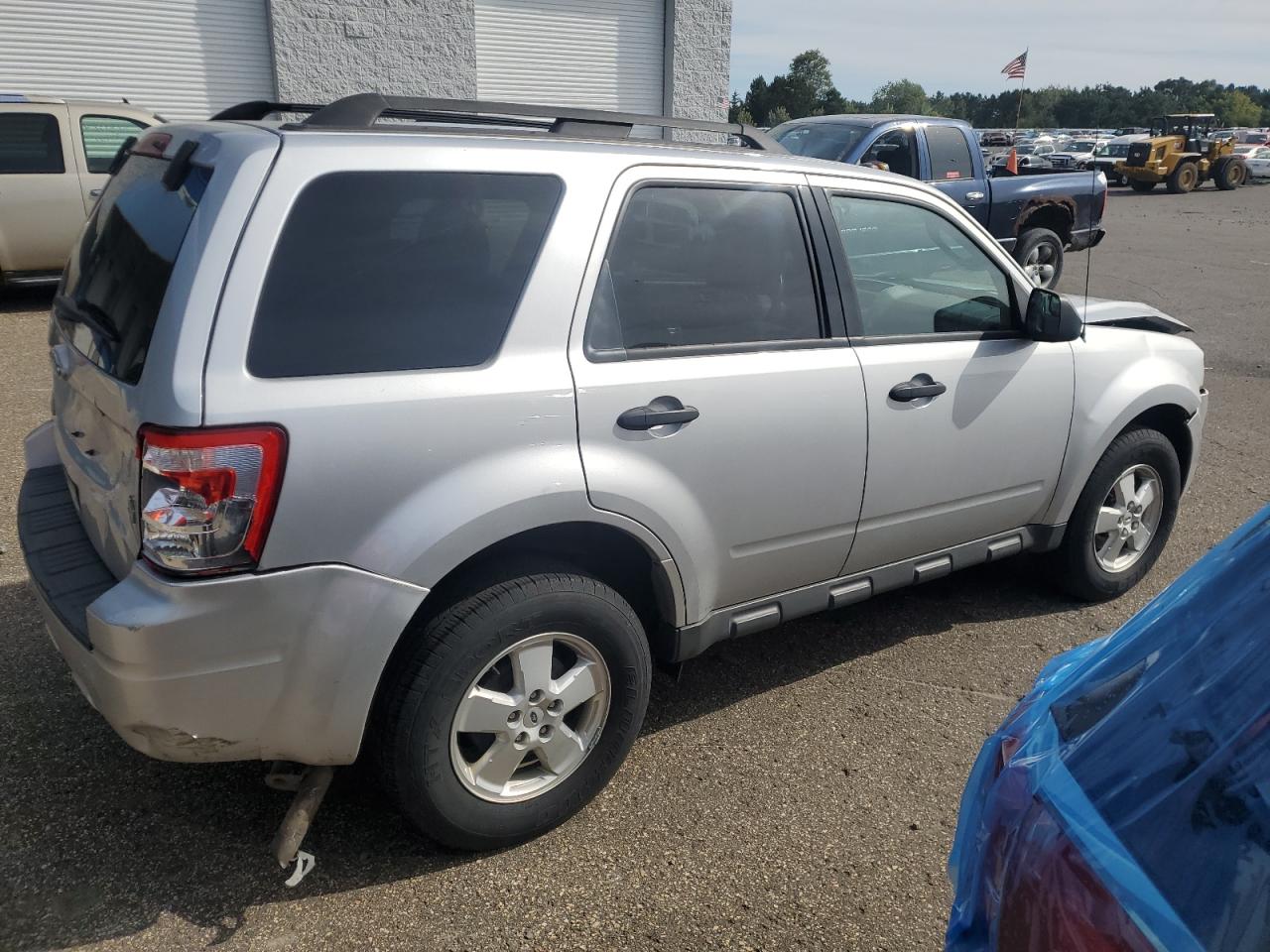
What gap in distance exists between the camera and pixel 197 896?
8.53 feet

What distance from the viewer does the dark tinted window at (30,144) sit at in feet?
30.6

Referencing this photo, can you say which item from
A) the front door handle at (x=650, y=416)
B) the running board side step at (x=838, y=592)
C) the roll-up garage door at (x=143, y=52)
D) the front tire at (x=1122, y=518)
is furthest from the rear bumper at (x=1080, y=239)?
the front door handle at (x=650, y=416)

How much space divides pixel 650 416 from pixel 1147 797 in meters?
1.61

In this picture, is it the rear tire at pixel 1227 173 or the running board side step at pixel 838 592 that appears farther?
the rear tire at pixel 1227 173

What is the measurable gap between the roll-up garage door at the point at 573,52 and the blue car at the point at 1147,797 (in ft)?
46.2

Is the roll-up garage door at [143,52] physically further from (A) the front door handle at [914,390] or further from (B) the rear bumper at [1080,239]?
(A) the front door handle at [914,390]

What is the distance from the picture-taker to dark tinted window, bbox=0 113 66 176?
30.6 feet

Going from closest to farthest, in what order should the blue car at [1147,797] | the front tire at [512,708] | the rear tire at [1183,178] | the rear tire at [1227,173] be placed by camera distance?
the blue car at [1147,797] < the front tire at [512,708] < the rear tire at [1183,178] < the rear tire at [1227,173]

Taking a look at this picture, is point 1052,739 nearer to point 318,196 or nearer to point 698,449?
point 698,449

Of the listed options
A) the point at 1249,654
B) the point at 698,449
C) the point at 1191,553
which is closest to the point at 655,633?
the point at 698,449

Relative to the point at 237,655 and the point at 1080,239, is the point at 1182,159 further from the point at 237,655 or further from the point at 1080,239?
the point at 237,655

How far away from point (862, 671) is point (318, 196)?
2553 mm

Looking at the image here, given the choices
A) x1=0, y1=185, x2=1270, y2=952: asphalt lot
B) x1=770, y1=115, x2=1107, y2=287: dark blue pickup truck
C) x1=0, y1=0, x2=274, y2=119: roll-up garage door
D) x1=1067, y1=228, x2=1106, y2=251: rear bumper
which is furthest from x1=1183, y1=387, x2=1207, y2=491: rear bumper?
x1=0, y1=0, x2=274, y2=119: roll-up garage door

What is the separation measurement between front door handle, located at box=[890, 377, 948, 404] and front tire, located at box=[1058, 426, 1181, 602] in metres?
1.10
